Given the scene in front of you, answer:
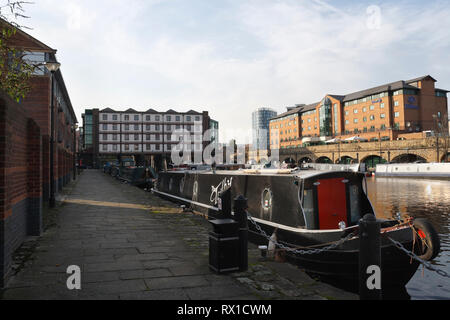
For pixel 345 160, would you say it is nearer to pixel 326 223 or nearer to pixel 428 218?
pixel 428 218

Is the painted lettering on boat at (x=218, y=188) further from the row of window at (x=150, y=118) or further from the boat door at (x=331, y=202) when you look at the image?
the row of window at (x=150, y=118)

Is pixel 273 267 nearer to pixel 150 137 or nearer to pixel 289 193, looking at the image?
pixel 289 193

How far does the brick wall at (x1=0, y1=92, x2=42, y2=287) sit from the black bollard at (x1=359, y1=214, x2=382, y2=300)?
15.6 feet

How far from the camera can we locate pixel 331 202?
7.61 m

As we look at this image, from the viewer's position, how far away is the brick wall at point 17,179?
446cm

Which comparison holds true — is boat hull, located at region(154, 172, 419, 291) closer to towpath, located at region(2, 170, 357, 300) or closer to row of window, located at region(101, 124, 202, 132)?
towpath, located at region(2, 170, 357, 300)

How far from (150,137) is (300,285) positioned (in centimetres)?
8182

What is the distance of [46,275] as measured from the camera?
4.98 meters

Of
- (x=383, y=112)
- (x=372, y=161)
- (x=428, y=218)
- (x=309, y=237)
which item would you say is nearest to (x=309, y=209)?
(x=309, y=237)

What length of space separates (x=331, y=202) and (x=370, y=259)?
3.57 meters

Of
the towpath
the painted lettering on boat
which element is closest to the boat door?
the towpath

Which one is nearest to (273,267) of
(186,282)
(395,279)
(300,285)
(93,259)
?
(300,285)

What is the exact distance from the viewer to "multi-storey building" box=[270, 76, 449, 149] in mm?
60594

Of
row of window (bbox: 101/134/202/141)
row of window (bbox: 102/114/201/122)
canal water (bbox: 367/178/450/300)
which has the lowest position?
canal water (bbox: 367/178/450/300)
